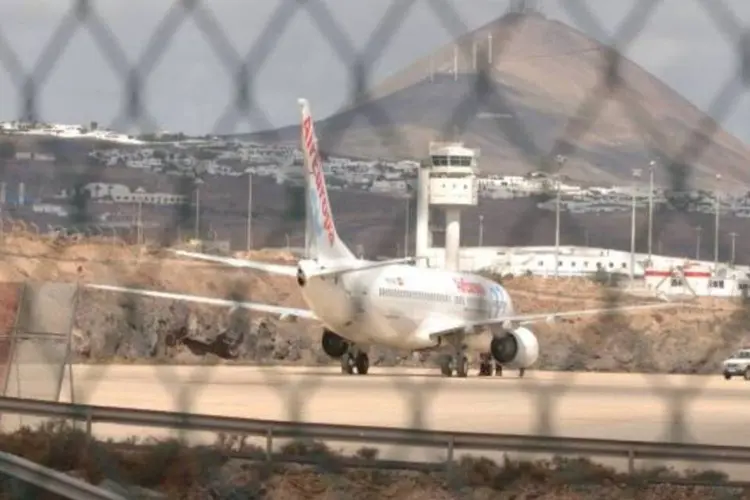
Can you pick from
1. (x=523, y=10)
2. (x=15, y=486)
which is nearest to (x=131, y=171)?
→ (x=523, y=10)

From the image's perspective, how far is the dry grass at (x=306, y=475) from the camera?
5.11 meters

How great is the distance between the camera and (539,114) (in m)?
2.28

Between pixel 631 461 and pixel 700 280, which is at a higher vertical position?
pixel 700 280

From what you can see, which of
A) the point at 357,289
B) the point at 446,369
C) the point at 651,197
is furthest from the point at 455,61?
the point at 446,369

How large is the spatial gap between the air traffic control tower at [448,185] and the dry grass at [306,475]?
1496mm

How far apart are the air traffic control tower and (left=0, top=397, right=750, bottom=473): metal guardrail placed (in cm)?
70

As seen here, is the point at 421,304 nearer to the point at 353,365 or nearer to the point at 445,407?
the point at 353,365

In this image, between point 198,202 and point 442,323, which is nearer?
point 198,202

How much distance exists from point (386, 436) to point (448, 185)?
5.60 ft

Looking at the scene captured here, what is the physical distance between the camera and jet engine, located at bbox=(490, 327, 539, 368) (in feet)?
73.6

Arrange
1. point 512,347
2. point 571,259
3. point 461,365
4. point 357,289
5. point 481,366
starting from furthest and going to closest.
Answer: point 512,347 < point 481,366 < point 461,365 < point 357,289 < point 571,259

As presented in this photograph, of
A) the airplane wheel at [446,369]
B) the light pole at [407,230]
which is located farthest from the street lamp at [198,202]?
the airplane wheel at [446,369]

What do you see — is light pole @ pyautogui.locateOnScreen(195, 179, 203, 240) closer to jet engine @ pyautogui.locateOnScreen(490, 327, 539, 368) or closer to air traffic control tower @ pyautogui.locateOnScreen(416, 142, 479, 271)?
air traffic control tower @ pyautogui.locateOnScreen(416, 142, 479, 271)

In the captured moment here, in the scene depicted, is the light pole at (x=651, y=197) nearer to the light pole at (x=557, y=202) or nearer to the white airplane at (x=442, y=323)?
the light pole at (x=557, y=202)
